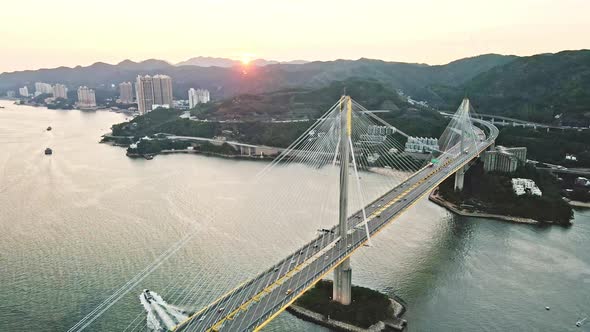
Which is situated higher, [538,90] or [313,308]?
[538,90]

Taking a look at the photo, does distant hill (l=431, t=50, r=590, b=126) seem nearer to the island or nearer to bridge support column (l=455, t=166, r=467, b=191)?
bridge support column (l=455, t=166, r=467, b=191)

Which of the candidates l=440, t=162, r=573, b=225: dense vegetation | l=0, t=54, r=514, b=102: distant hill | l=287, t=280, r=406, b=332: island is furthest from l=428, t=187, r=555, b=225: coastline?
l=0, t=54, r=514, b=102: distant hill

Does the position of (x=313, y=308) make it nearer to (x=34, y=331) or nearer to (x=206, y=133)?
(x=34, y=331)

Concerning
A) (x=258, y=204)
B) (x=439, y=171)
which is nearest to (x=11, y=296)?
(x=258, y=204)

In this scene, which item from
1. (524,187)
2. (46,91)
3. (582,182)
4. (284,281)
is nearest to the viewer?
(284,281)

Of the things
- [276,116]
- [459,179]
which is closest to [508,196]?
[459,179]

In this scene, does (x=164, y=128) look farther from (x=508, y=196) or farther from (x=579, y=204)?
(x=579, y=204)
